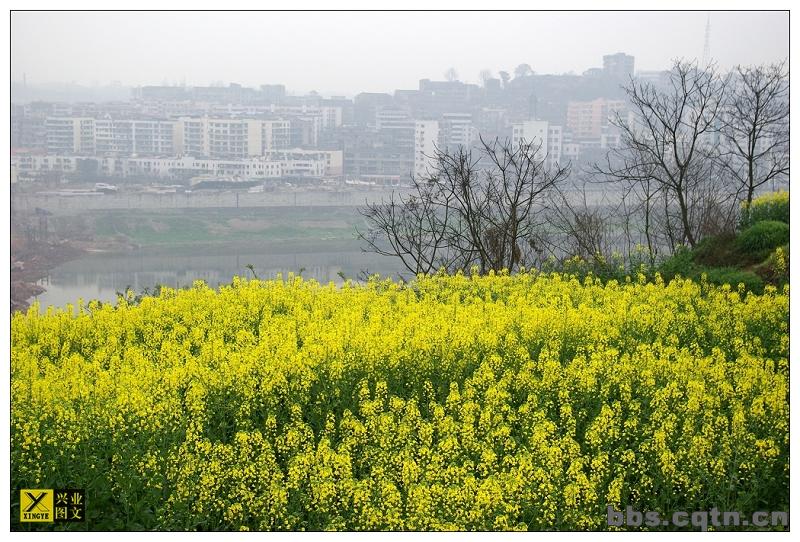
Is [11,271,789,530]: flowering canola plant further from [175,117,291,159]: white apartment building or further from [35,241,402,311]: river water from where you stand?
[175,117,291,159]: white apartment building

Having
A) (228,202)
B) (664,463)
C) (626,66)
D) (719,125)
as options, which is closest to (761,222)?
(626,66)

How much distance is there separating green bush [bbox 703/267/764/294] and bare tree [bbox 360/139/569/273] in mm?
1677

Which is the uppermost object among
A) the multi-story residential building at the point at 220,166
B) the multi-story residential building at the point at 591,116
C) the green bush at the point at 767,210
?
the multi-story residential building at the point at 591,116

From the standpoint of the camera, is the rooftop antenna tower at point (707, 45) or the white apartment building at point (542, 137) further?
the white apartment building at point (542, 137)

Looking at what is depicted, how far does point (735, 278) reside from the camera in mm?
6219

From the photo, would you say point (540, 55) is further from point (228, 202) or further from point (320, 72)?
point (228, 202)

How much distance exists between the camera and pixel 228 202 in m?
7.70

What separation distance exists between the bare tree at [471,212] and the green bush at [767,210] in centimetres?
142

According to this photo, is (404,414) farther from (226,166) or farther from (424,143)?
(424,143)

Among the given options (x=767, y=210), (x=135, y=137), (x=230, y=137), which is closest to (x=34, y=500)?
(x=135, y=137)

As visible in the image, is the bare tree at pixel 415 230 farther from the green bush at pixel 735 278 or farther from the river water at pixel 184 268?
the green bush at pixel 735 278

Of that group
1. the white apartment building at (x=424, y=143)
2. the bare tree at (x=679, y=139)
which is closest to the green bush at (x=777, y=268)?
the bare tree at (x=679, y=139)

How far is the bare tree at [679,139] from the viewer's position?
8133mm

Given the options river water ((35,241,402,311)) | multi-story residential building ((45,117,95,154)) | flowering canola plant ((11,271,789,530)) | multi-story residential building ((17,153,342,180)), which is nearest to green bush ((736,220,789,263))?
flowering canola plant ((11,271,789,530))
